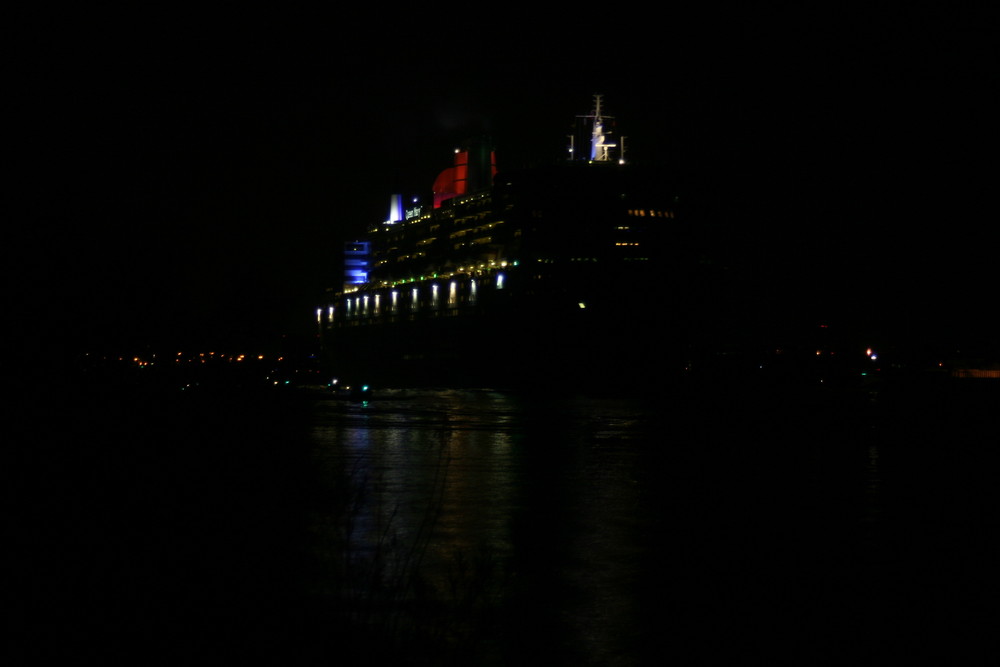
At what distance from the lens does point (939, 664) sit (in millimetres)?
6766

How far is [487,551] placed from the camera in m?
8.02

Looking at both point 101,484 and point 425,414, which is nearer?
point 101,484

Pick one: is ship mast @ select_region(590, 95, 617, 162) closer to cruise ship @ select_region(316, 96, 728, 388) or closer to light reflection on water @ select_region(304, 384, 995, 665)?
cruise ship @ select_region(316, 96, 728, 388)

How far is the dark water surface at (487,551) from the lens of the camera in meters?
6.68

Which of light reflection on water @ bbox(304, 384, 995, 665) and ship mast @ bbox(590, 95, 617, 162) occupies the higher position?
ship mast @ bbox(590, 95, 617, 162)

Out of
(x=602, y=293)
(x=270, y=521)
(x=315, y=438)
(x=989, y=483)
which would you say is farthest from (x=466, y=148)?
(x=270, y=521)

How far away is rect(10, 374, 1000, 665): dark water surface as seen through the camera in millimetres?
6676

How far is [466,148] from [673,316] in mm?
26270

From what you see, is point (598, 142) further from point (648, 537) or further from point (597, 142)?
point (648, 537)

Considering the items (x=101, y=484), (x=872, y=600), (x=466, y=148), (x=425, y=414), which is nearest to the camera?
(x=872, y=600)

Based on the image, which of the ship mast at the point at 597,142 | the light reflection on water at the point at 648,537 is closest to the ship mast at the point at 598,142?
the ship mast at the point at 597,142

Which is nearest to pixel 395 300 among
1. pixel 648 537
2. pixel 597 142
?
pixel 597 142

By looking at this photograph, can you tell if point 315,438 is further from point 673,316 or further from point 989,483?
point 673,316

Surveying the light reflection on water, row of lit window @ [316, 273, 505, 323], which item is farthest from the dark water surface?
row of lit window @ [316, 273, 505, 323]
